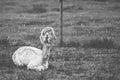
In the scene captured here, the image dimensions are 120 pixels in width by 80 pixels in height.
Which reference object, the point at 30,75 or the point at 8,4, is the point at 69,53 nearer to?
the point at 30,75

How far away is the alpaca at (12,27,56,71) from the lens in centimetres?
1043

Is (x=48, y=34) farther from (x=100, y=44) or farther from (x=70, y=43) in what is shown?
(x=70, y=43)

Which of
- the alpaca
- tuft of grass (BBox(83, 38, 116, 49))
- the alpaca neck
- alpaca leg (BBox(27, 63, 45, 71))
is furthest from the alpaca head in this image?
tuft of grass (BBox(83, 38, 116, 49))

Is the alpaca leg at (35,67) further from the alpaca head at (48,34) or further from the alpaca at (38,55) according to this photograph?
the alpaca head at (48,34)

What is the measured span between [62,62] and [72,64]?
483 mm

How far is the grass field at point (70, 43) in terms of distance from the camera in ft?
35.3

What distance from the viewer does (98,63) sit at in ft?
41.0

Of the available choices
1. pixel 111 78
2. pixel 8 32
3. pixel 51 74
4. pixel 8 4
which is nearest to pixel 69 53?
pixel 51 74

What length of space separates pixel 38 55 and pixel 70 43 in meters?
5.61

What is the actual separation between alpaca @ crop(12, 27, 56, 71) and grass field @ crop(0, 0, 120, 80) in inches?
8.1

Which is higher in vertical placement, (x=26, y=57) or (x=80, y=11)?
(x=26, y=57)

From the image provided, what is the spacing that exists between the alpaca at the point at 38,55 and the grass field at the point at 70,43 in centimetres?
21

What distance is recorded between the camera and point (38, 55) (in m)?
11.1

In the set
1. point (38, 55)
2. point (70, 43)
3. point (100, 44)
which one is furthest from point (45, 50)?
point (70, 43)
